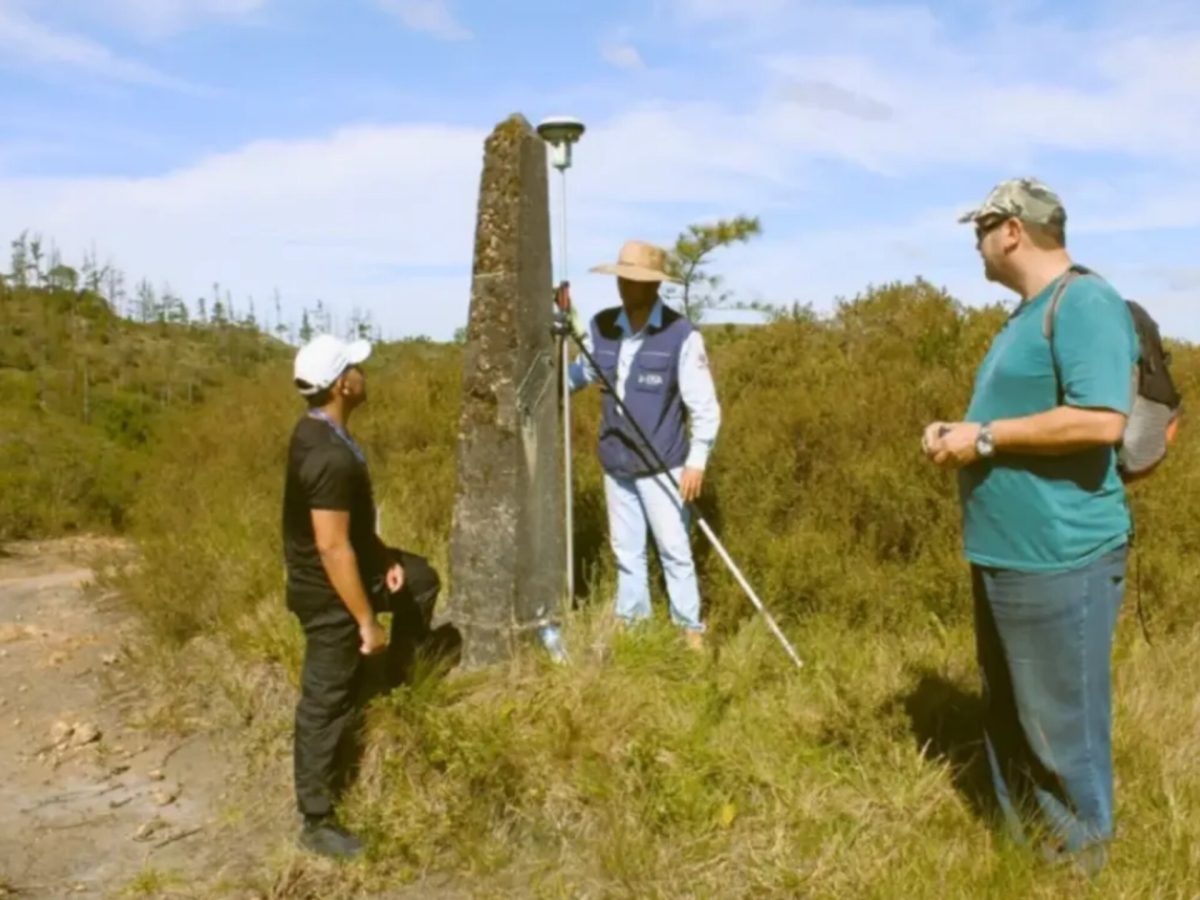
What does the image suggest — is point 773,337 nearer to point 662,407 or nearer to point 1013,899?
point 662,407

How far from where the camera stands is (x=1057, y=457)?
9.13ft

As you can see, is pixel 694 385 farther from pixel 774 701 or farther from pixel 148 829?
pixel 148 829

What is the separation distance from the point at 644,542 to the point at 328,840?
1.99 metres

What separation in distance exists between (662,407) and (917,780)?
199cm

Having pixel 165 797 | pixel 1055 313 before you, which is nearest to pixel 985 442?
pixel 1055 313

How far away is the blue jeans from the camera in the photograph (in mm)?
2814

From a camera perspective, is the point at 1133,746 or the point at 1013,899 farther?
the point at 1133,746

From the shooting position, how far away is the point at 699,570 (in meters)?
5.93

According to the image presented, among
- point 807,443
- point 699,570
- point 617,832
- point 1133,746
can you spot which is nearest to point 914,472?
point 807,443

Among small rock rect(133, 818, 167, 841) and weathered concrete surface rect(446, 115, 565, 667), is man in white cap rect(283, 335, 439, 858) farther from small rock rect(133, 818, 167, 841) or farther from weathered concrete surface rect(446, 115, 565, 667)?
small rock rect(133, 818, 167, 841)

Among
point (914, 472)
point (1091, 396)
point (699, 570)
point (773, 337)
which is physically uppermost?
point (773, 337)

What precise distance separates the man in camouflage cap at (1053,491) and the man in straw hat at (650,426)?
75.6 inches

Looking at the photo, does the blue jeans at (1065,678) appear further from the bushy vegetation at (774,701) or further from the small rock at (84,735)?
the small rock at (84,735)

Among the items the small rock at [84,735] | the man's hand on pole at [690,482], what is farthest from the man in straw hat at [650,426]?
the small rock at [84,735]
